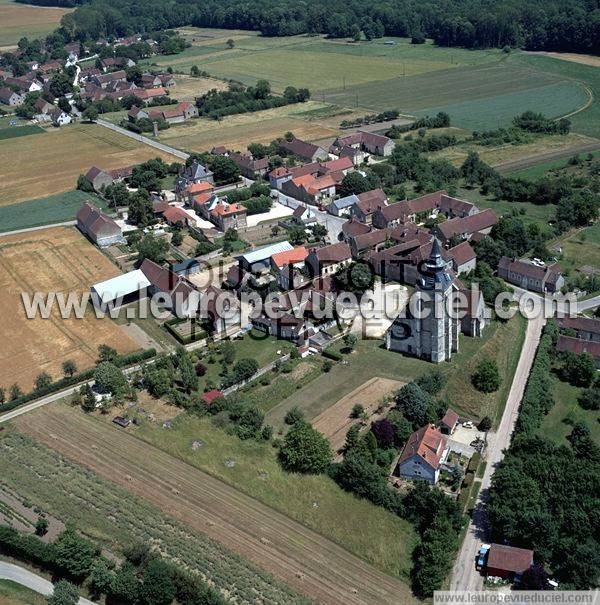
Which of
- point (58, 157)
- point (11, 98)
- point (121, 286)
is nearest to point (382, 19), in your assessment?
point (11, 98)

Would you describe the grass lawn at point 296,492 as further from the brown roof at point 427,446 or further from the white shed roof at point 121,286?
the white shed roof at point 121,286

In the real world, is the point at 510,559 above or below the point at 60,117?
above

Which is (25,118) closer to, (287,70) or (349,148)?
(287,70)

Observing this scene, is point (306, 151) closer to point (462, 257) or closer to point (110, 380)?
point (462, 257)

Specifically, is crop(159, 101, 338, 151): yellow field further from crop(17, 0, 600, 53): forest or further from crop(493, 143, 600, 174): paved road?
crop(17, 0, 600, 53): forest

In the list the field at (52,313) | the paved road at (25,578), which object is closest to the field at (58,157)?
the field at (52,313)

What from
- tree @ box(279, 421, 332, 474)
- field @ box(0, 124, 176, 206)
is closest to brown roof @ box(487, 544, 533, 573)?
tree @ box(279, 421, 332, 474)
